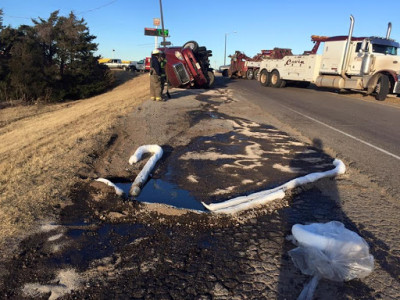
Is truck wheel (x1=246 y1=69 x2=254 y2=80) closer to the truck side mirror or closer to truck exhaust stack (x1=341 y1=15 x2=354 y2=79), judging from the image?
truck exhaust stack (x1=341 y1=15 x2=354 y2=79)

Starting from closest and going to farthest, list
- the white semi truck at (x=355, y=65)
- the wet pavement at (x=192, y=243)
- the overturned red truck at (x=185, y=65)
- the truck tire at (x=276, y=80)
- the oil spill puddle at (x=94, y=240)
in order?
the wet pavement at (x=192, y=243)
the oil spill puddle at (x=94, y=240)
the white semi truck at (x=355, y=65)
the overturned red truck at (x=185, y=65)
the truck tire at (x=276, y=80)

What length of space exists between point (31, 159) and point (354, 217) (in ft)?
16.7

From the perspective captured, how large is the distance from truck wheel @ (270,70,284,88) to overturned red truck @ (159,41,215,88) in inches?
239

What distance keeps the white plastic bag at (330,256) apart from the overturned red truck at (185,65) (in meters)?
14.5

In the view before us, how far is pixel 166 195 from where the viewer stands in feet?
14.1

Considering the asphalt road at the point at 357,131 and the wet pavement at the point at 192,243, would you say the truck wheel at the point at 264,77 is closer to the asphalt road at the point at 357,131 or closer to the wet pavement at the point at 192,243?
the asphalt road at the point at 357,131

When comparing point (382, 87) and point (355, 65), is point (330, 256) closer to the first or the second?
point (382, 87)

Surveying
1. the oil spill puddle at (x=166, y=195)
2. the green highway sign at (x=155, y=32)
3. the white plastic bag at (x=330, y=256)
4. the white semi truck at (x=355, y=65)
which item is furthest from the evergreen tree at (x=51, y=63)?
the white plastic bag at (x=330, y=256)

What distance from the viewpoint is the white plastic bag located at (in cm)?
246

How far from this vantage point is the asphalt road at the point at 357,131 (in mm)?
5266

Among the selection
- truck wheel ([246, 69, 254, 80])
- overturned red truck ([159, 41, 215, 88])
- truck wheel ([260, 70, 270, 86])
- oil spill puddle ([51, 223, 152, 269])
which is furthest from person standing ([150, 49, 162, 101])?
truck wheel ([246, 69, 254, 80])

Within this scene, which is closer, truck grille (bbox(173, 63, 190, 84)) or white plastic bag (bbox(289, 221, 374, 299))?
white plastic bag (bbox(289, 221, 374, 299))

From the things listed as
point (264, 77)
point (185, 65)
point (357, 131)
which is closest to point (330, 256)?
point (357, 131)

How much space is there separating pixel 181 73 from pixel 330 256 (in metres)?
14.9
